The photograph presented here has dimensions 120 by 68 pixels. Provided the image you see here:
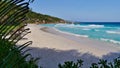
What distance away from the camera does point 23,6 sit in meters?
1.26

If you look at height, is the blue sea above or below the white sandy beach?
below

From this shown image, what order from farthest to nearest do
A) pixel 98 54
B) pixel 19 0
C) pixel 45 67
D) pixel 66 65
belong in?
pixel 98 54
pixel 45 67
pixel 66 65
pixel 19 0

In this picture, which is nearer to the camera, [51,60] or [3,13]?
[3,13]

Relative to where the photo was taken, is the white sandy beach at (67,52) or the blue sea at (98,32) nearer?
the white sandy beach at (67,52)

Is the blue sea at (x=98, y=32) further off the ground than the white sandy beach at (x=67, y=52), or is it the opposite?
the white sandy beach at (x=67, y=52)

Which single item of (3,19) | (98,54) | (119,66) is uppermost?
(3,19)

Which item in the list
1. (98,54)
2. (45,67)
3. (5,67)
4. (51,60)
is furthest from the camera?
(98,54)

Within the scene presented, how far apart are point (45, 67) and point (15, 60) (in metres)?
10.3

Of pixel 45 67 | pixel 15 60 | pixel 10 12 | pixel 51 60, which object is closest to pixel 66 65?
pixel 15 60

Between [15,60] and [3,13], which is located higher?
[3,13]

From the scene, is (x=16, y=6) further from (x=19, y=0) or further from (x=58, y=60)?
(x=58, y=60)

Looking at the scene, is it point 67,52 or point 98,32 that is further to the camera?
point 98,32

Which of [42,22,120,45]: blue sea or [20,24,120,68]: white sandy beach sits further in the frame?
[42,22,120,45]: blue sea

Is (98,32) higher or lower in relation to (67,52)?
lower
